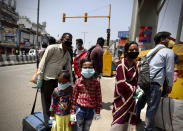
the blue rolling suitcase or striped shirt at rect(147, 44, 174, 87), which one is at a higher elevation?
striped shirt at rect(147, 44, 174, 87)

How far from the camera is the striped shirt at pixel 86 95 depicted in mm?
1876

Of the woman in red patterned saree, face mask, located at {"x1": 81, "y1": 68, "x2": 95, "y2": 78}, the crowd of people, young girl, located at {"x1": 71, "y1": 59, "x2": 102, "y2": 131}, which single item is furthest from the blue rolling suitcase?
the woman in red patterned saree

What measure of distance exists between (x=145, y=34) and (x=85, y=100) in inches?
312

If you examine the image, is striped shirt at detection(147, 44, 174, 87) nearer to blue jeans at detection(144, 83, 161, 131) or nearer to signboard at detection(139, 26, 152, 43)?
blue jeans at detection(144, 83, 161, 131)

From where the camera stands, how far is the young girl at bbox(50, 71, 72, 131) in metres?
1.92

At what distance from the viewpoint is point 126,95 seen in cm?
192

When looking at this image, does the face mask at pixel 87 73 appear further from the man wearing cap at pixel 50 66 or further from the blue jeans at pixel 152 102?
the blue jeans at pixel 152 102

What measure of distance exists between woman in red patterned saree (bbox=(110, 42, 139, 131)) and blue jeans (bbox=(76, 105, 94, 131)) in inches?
15.7

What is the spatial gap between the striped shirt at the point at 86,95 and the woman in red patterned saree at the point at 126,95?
1.04 ft

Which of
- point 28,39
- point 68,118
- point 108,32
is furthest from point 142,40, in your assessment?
point 28,39

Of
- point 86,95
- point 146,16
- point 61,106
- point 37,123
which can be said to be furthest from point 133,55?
point 146,16

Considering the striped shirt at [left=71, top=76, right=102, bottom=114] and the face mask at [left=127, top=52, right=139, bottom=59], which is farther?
the face mask at [left=127, top=52, right=139, bottom=59]

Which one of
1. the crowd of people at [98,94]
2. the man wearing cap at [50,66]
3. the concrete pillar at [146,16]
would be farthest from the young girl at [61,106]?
the concrete pillar at [146,16]

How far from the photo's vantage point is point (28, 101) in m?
3.98
